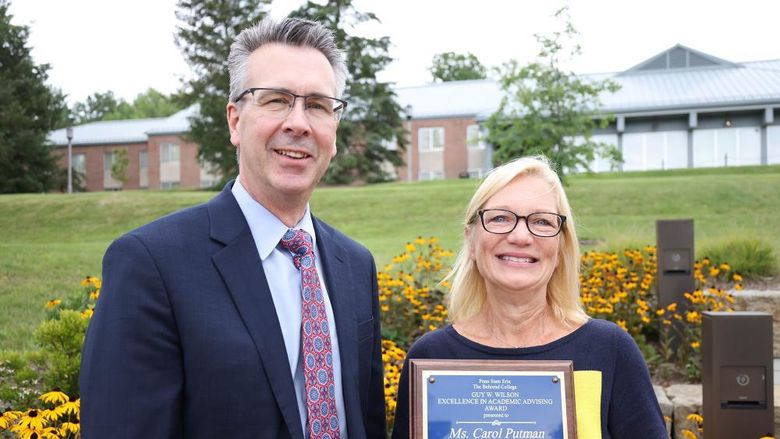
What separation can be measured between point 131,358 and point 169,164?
47.4 meters

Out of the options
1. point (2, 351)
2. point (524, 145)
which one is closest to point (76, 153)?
point (524, 145)

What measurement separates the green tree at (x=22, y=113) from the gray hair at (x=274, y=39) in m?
7.78

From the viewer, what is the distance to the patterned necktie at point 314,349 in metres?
2.35

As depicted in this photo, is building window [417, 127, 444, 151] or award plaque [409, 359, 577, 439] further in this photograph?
building window [417, 127, 444, 151]

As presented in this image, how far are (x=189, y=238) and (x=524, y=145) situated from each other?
14057mm

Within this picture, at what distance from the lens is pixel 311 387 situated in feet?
7.73

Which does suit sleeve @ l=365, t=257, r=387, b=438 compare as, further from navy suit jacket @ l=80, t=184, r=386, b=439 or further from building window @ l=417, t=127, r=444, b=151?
building window @ l=417, t=127, r=444, b=151

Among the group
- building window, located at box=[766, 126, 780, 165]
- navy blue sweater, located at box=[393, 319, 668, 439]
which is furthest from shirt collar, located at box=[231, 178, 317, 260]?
building window, located at box=[766, 126, 780, 165]

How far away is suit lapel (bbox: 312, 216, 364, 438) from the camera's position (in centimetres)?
250

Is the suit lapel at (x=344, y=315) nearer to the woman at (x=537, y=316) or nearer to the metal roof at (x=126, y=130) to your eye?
the woman at (x=537, y=316)

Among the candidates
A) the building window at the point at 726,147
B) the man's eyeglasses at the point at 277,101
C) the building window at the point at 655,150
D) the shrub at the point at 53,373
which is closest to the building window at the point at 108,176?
the building window at the point at 655,150

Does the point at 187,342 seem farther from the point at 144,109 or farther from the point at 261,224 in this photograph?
the point at 144,109

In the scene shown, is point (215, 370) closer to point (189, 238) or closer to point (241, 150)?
point (189, 238)

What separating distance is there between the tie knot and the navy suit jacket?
13cm
